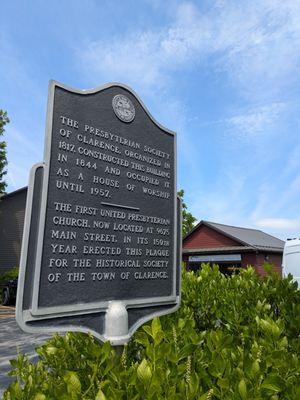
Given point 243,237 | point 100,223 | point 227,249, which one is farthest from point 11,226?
point 100,223

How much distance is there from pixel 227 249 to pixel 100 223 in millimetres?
27565

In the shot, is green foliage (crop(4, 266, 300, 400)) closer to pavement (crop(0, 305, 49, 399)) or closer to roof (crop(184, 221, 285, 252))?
pavement (crop(0, 305, 49, 399))

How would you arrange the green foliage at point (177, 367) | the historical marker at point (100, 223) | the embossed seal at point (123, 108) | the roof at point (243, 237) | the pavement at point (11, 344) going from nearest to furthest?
the green foliage at point (177, 367)
the historical marker at point (100, 223)
the embossed seal at point (123, 108)
the pavement at point (11, 344)
the roof at point (243, 237)

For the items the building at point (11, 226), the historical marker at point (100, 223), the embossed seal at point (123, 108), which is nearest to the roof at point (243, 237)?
the building at point (11, 226)

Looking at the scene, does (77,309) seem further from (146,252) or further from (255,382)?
(255,382)

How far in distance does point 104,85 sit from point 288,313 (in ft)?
10.1

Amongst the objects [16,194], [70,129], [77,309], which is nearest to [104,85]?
[70,129]

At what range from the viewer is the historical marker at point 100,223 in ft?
9.00

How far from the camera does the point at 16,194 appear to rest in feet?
89.1

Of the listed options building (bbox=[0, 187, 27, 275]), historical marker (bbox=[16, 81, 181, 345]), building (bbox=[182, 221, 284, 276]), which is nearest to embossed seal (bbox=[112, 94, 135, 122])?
historical marker (bbox=[16, 81, 181, 345])

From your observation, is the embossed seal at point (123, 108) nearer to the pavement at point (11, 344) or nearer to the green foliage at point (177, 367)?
the green foliage at point (177, 367)

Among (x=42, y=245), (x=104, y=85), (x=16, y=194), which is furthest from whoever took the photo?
(x=16, y=194)

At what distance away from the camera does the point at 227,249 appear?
97.0 feet

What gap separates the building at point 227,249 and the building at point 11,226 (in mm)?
13310
